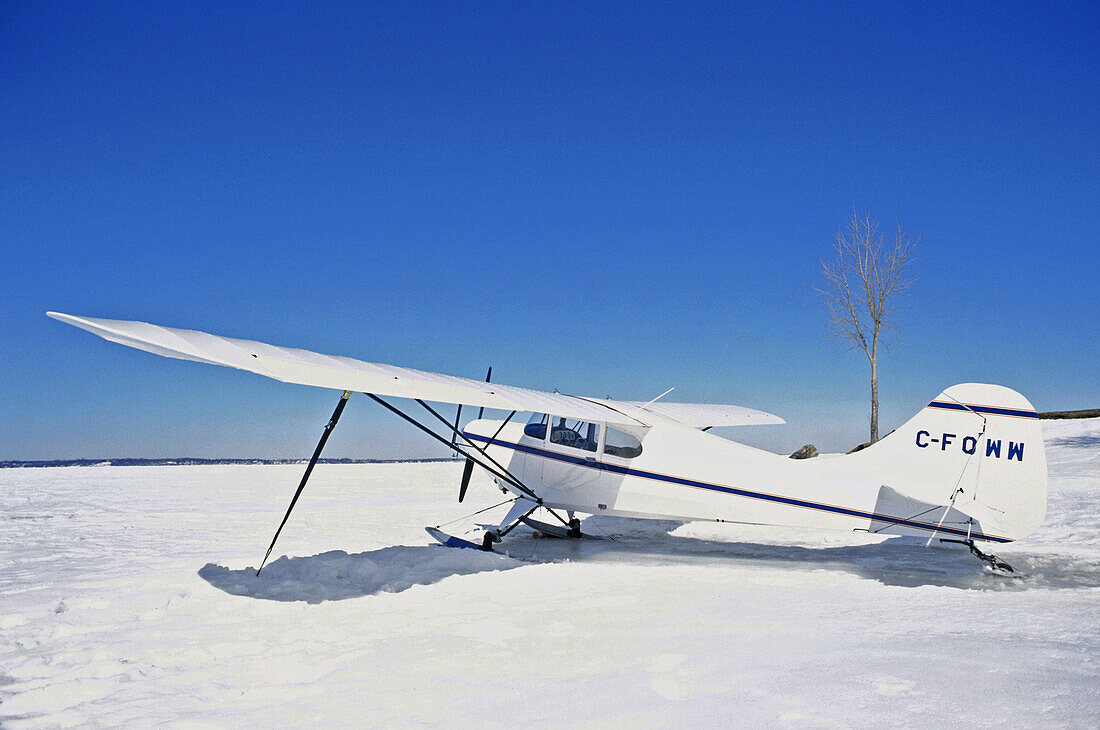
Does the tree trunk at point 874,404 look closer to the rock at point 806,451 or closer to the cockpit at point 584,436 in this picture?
the rock at point 806,451

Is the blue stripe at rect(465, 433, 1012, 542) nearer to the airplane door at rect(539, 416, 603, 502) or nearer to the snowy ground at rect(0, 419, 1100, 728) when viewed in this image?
the airplane door at rect(539, 416, 603, 502)

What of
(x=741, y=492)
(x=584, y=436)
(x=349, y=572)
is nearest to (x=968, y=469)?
(x=741, y=492)

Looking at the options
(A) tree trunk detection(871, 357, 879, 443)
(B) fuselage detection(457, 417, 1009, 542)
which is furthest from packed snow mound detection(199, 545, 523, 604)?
(A) tree trunk detection(871, 357, 879, 443)

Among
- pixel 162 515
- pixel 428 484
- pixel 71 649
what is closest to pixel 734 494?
pixel 71 649

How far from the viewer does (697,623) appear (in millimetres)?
4828

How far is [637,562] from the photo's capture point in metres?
7.68

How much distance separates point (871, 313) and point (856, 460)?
1449 centimetres

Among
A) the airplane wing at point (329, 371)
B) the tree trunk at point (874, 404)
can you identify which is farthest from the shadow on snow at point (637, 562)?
the tree trunk at point (874, 404)

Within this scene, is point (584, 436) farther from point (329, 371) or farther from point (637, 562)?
point (329, 371)

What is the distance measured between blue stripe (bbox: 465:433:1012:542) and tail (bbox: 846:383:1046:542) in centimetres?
2

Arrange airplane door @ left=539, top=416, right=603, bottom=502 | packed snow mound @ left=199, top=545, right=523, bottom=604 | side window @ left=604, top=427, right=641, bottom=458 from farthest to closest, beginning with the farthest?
airplane door @ left=539, top=416, right=603, bottom=502 < side window @ left=604, top=427, right=641, bottom=458 < packed snow mound @ left=199, top=545, right=523, bottom=604

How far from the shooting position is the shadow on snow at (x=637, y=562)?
622 cm

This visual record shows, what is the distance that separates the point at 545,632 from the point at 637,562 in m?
3.13

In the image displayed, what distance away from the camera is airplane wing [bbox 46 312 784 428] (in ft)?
17.5
